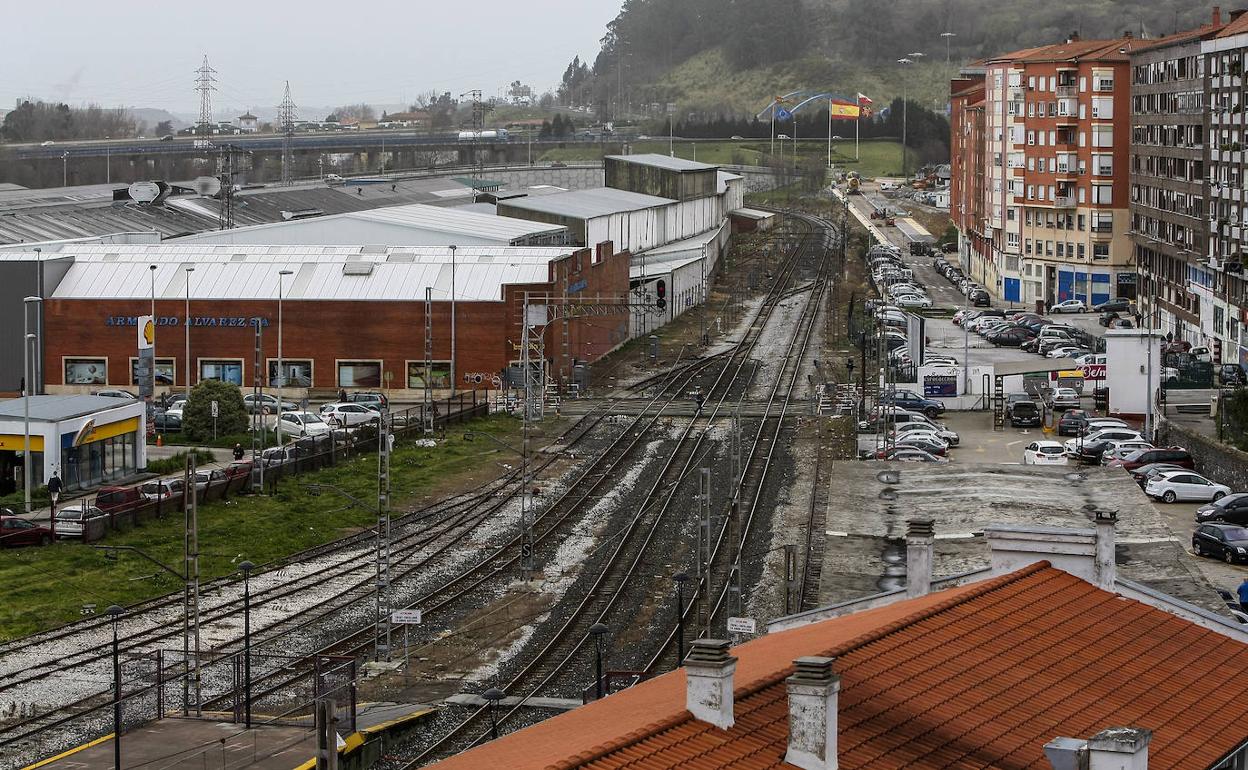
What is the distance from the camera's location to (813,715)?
36.6ft

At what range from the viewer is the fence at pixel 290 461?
34.0 m

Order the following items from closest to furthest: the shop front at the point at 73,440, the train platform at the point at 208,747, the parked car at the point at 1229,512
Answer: the train platform at the point at 208,747, the parked car at the point at 1229,512, the shop front at the point at 73,440

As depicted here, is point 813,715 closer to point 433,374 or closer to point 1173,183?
point 433,374

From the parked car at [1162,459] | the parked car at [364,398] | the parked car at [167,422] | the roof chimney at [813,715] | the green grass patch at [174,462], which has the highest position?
the roof chimney at [813,715]

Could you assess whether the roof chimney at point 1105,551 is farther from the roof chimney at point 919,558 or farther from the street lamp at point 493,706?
the street lamp at point 493,706

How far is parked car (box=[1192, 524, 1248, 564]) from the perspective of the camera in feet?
105

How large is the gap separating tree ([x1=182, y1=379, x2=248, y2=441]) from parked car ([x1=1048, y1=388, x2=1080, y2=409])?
70.9ft

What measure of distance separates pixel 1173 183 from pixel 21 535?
4737 cm

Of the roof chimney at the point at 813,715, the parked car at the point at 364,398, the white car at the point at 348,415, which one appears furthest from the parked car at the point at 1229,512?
the roof chimney at the point at 813,715

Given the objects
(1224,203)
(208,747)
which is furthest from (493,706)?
(1224,203)

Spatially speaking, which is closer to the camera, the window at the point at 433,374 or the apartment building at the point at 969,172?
the window at the point at 433,374

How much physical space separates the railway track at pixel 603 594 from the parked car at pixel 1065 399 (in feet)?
29.6

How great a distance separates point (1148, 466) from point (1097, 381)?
39.4 ft

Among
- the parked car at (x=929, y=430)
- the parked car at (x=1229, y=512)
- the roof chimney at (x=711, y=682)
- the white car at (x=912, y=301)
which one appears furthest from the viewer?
the white car at (x=912, y=301)
